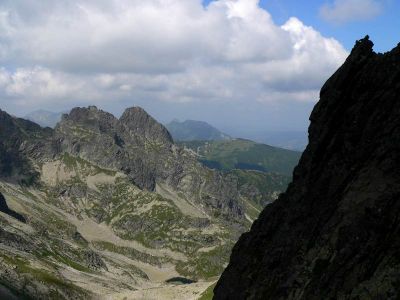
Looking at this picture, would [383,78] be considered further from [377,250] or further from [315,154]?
[377,250]

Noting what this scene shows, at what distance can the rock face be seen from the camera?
31656mm

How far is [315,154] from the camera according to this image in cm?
4472

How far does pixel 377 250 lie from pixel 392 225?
1.99 metres

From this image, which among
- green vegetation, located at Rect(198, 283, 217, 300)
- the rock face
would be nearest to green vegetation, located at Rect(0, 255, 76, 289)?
green vegetation, located at Rect(198, 283, 217, 300)

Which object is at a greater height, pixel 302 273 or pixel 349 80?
pixel 349 80

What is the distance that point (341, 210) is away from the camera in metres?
35.7

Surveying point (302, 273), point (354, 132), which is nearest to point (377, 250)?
point (302, 273)

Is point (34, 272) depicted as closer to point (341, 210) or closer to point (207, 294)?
point (207, 294)

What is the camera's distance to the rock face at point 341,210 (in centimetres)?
3166

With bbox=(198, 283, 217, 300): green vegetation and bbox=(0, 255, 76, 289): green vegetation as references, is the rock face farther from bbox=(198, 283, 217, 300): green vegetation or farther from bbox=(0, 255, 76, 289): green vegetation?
bbox=(0, 255, 76, 289): green vegetation

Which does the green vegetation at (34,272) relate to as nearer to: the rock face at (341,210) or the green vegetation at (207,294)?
the green vegetation at (207,294)

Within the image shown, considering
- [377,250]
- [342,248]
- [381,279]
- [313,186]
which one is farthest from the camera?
[313,186]

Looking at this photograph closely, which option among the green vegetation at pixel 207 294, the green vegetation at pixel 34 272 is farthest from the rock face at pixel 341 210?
the green vegetation at pixel 34 272

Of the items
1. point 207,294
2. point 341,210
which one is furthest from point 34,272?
point 341,210
